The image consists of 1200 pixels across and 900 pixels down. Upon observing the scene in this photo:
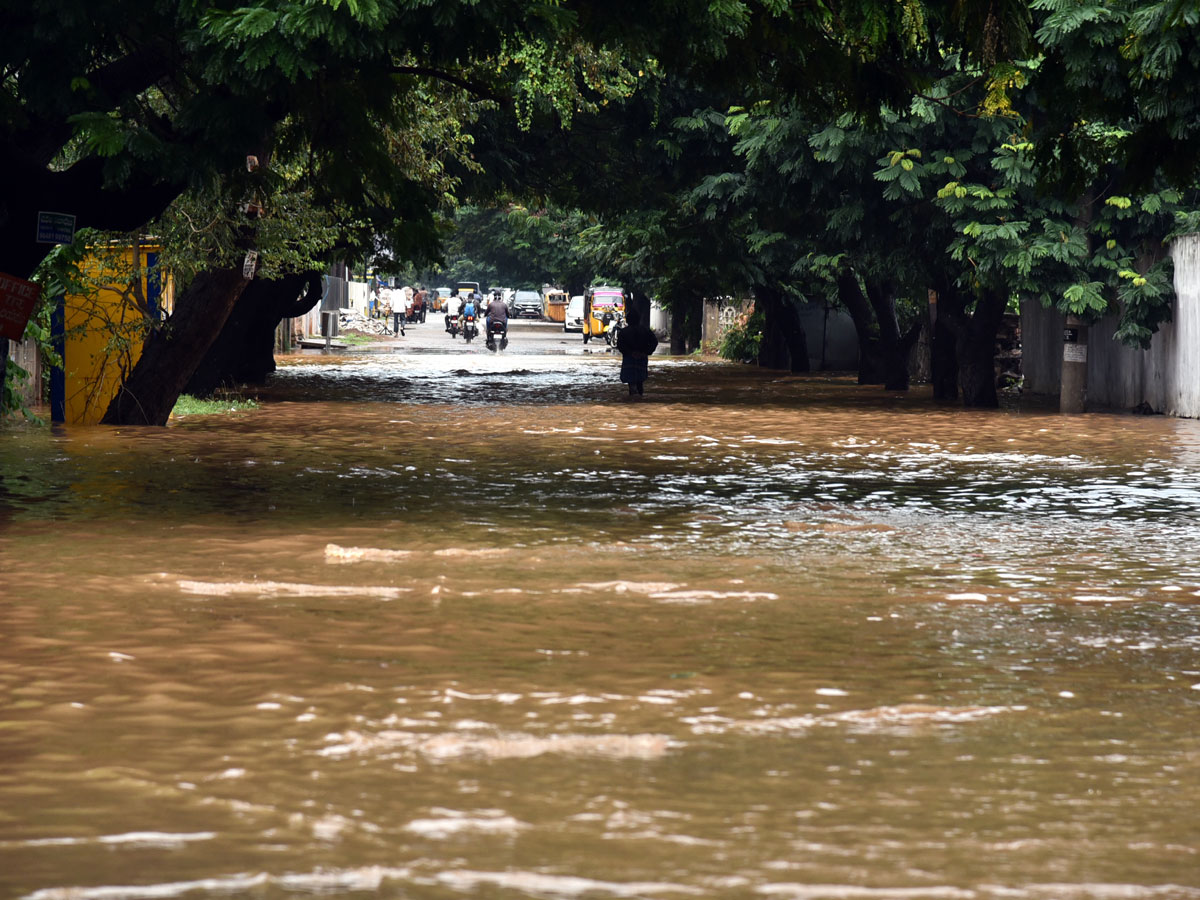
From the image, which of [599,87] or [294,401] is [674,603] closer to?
[599,87]

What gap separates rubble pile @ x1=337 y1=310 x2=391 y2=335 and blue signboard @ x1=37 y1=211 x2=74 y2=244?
61.0 m

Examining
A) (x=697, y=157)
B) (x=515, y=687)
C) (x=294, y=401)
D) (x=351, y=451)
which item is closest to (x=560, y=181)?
(x=697, y=157)

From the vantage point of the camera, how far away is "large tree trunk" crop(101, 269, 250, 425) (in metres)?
19.9

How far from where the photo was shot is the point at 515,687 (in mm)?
6738

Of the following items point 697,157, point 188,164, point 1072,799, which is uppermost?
point 697,157

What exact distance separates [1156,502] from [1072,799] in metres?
8.87

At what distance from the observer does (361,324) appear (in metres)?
77.9

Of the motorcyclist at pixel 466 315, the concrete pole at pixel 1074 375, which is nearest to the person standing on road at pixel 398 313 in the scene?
the motorcyclist at pixel 466 315

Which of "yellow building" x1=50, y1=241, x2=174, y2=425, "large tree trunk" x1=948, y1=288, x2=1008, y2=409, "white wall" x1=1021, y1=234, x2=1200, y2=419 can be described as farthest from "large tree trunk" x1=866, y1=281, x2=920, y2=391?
"yellow building" x1=50, y1=241, x2=174, y2=425

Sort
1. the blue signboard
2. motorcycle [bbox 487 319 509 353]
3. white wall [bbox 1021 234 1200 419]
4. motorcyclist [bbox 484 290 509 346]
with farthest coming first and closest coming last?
motorcycle [bbox 487 319 509 353]
motorcyclist [bbox 484 290 509 346]
white wall [bbox 1021 234 1200 419]
the blue signboard

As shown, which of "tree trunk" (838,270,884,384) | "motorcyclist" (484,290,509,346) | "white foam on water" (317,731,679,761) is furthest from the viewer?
"motorcyclist" (484,290,509,346)

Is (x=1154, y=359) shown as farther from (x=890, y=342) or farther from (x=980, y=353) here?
(x=890, y=342)

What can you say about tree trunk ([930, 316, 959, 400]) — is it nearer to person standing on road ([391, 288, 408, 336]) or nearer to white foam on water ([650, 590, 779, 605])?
white foam on water ([650, 590, 779, 605])

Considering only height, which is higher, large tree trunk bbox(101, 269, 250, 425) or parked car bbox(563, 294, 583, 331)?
parked car bbox(563, 294, 583, 331)
